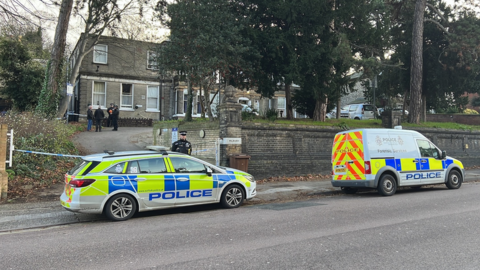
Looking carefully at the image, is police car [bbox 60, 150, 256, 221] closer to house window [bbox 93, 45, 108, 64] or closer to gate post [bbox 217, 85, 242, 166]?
gate post [bbox 217, 85, 242, 166]

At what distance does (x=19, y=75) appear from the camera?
24.9 meters

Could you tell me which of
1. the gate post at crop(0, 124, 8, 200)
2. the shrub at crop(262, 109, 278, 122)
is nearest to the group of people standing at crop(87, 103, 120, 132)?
the shrub at crop(262, 109, 278, 122)

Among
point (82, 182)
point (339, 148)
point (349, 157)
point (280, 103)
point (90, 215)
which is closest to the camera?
point (82, 182)

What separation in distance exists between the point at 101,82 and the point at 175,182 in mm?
24733

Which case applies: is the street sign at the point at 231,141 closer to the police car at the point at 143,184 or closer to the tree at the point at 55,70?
the police car at the point at 143,184

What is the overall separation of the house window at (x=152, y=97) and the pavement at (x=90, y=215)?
12927 mm

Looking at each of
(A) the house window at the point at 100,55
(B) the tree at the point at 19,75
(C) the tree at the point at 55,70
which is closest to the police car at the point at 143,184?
(C) the tree at the point at 55,70

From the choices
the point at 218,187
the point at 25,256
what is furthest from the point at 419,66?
the point at 25,256

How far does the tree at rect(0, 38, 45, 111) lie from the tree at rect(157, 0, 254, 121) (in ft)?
47.9

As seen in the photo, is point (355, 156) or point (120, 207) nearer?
point (120, 207)

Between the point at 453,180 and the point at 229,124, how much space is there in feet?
26.3

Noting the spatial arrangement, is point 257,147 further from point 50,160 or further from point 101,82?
point 101,82

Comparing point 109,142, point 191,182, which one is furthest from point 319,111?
point 191,182

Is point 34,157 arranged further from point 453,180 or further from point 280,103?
point 280,103
